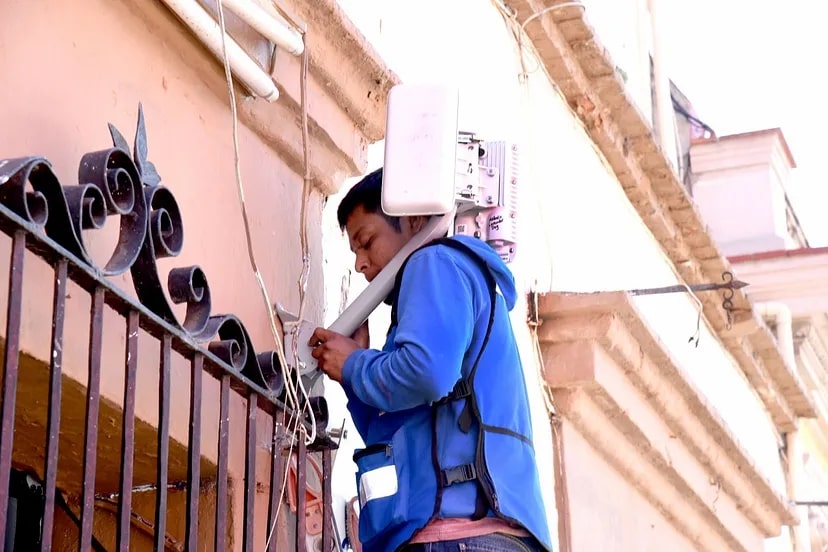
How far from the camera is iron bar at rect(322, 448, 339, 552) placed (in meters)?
3.22

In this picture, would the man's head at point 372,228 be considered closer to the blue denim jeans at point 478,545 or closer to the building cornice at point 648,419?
the blue denim jeans at point 478,545

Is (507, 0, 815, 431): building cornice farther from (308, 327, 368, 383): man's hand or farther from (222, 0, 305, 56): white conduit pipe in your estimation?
(308, 327, 368, 383): man's hand

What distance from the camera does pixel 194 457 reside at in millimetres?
2652

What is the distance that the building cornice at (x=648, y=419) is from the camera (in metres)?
A: 5.12

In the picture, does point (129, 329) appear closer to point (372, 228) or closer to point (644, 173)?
point (372, 228)

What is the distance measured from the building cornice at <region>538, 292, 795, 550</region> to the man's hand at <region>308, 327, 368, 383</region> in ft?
6.77

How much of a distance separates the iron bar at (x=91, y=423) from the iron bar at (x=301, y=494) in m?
0.80

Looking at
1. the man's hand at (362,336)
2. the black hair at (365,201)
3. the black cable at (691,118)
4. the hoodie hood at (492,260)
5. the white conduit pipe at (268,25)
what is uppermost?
the black cable at (691,118)

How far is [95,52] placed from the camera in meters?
2.76

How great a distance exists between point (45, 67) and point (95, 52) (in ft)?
0.58

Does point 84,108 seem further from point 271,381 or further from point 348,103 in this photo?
point 348,103

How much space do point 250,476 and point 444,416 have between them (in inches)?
15.6

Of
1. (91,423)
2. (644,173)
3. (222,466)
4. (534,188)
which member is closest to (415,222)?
(222,466)

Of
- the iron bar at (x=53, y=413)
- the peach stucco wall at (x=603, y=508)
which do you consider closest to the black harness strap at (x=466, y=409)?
the iron bar at (x=53, y=413)
